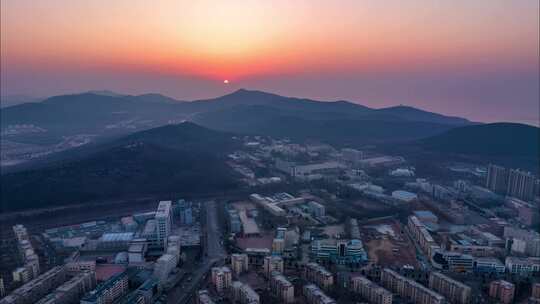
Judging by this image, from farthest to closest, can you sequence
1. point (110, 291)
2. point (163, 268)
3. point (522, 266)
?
point (522, 266)
point (163, 268)
point (110, 291)

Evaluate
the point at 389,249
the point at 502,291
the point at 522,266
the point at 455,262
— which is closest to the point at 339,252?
the point at 389,249

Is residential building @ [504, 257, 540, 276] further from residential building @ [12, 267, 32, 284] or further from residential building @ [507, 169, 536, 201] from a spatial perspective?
residential building @ [12, 267, 32, 284]

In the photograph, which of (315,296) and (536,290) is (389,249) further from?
(315,296)

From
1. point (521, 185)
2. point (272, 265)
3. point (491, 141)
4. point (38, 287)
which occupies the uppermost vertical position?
point (491, 141)

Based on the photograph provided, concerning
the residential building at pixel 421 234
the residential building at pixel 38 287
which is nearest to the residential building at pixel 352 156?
the residential building at pixel 421 234

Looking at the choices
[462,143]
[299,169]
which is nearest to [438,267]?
[299,169]

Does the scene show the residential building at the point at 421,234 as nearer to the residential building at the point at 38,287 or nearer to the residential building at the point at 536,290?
the residential building at the point at 536,290
